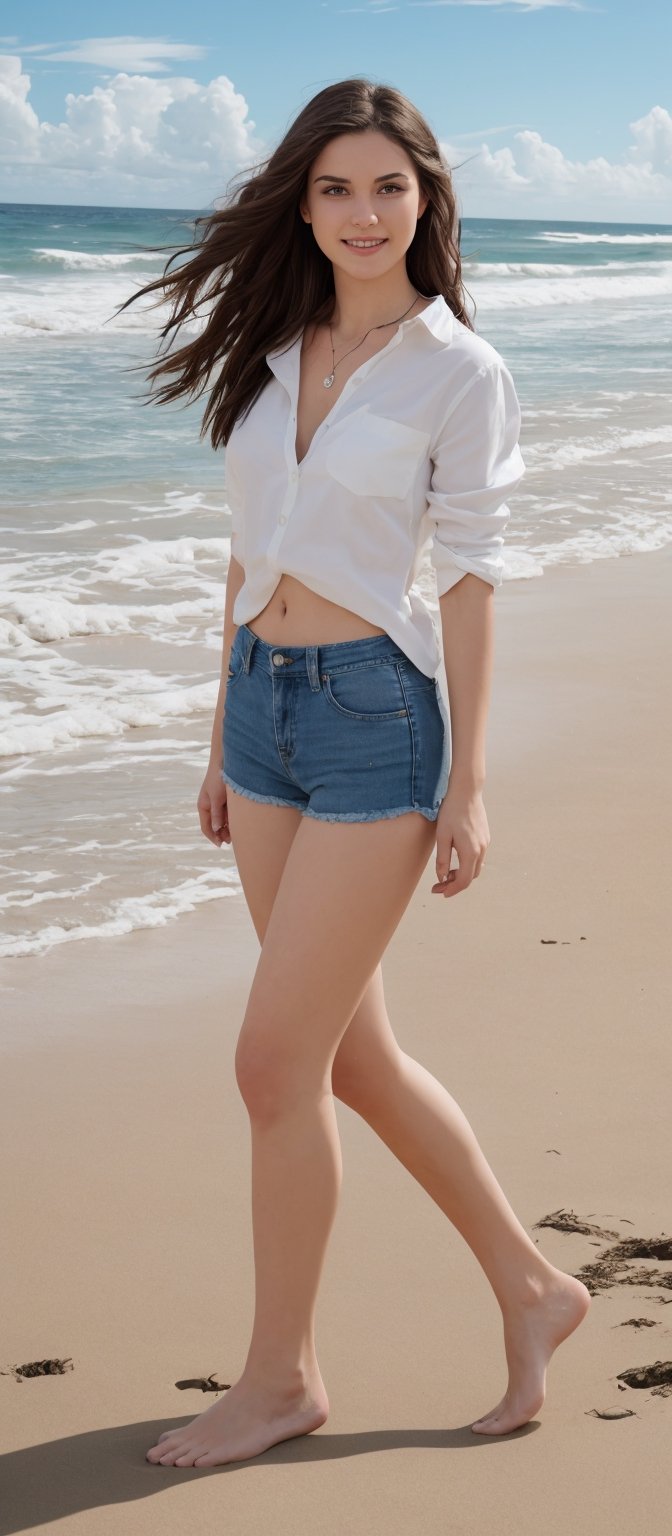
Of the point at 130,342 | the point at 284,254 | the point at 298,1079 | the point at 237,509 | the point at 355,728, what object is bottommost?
the point at 298,1079

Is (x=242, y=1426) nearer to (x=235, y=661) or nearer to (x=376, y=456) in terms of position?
(x=235, y=661)

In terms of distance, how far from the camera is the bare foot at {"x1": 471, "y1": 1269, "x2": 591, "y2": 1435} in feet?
7.29

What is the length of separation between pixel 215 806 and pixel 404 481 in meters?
0.70

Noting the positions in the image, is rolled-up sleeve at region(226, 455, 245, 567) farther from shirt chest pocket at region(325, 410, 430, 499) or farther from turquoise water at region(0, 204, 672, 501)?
turquoise water at region(0, 204, 672, 501)

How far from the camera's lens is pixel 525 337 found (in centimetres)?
2320

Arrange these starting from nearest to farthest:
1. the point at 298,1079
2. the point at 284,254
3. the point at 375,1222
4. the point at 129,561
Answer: the point at 298,1079
the point at 284,254
the point at 375,1222
the point at 129,561

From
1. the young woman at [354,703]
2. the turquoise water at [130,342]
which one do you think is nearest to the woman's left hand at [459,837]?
the young woman at [354,703]

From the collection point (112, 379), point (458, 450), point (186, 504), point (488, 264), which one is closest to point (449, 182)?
point (458, 450)

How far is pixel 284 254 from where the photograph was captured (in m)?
2.44

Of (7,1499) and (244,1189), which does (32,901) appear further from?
(7,1499)

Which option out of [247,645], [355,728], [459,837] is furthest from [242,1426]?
[247,645]

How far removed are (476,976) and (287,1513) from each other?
1770 millimetres

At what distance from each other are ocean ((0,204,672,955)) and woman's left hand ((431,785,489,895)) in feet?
2.62

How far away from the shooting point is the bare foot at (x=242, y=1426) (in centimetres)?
216
